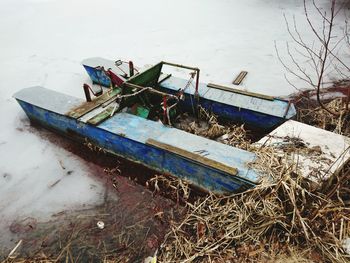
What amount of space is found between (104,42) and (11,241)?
184 inches

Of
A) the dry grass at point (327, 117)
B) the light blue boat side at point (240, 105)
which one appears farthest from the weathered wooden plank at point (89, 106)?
the dry grass at point (327, 117)

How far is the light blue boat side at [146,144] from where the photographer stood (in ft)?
8.42

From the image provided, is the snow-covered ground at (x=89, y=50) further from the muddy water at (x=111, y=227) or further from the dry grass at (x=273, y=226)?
the dry grass at (x=273, y=226)

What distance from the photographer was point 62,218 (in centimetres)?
274

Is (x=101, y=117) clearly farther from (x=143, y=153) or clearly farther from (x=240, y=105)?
(x=240, y=105)

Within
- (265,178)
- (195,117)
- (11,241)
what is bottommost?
(11,241)

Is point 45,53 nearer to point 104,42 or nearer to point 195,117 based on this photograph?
point 104,42

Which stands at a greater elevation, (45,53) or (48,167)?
(45,53)

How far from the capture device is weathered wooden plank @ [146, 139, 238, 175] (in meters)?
2.45

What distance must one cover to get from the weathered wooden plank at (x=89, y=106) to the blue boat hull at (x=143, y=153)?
0.07 meters

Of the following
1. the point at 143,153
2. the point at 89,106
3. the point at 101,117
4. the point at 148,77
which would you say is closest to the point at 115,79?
the point at 148,77

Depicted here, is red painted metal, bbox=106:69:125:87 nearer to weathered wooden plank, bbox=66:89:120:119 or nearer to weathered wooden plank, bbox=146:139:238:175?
weathered wooden plank, bbox=66:89:120:119

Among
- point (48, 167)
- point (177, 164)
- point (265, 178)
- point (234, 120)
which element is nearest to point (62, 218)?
point (48, 167)

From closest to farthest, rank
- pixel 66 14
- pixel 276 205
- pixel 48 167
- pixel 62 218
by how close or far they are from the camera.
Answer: pixel 276 205 < pixel 62 218 < pixel 48 167 < pixel 66 14
